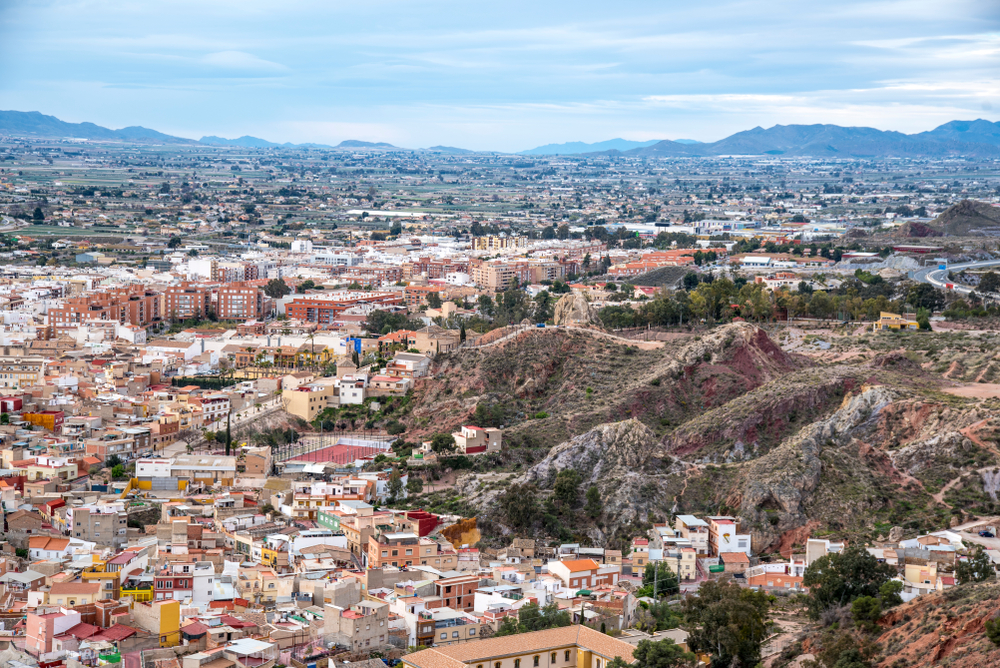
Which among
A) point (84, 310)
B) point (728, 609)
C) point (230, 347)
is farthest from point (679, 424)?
point (84, 310)

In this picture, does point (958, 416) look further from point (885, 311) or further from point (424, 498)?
point (885, 311)

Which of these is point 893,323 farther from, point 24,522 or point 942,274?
point 24,522

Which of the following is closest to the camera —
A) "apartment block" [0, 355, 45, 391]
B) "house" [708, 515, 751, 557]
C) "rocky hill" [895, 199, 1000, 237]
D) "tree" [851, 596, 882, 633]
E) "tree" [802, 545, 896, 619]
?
"tree" [851, 596, 882, 633]

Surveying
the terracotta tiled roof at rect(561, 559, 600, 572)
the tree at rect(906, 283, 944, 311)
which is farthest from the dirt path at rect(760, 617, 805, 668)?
the tree at rect(906, 283, 944, 311)

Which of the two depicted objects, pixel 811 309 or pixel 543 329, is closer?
pixel 543 329

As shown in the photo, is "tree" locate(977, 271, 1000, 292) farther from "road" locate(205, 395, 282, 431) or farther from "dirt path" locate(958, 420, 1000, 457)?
"road" locate(205, 395, 282, 431)

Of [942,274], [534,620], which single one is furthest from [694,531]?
[942,274]
